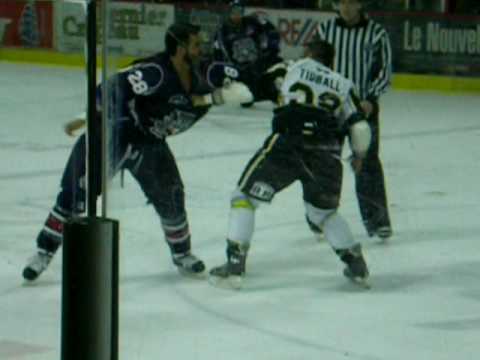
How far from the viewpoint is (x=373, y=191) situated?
180 inches

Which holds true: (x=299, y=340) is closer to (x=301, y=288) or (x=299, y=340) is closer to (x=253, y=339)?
(x=253, y=339)

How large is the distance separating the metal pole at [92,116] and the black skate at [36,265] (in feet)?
6.74

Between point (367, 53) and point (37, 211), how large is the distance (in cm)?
111

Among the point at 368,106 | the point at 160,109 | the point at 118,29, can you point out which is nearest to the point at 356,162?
the point at 368,106

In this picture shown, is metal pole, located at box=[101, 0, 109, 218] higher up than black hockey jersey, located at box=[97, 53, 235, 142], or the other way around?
metal pole, located at box=[101, 0, 109, 218]

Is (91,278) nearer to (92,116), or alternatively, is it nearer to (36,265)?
(92,116)

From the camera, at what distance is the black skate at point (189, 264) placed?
385cm

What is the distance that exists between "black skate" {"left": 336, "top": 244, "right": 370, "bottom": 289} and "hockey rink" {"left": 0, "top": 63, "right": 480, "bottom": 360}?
0.09ft

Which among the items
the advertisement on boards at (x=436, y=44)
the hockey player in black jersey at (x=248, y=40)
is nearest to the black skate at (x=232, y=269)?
the hockey player in black jersey at (x=248, y=40)

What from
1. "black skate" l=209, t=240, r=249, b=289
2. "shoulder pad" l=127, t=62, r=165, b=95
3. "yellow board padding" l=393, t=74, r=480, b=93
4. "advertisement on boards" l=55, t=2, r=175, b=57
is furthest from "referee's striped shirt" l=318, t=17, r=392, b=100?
"yellow board padding" l=393, t=74, r=480, b=93

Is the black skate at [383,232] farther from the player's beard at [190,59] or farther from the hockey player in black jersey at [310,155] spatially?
the player's beard at [190,59]

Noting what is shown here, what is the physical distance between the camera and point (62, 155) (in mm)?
5766

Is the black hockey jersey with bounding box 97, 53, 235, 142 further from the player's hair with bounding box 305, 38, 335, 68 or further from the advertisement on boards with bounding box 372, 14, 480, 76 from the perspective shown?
the advertisement on boards with bounding box 372, 14, 480, 76

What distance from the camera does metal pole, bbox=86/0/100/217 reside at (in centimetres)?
143
